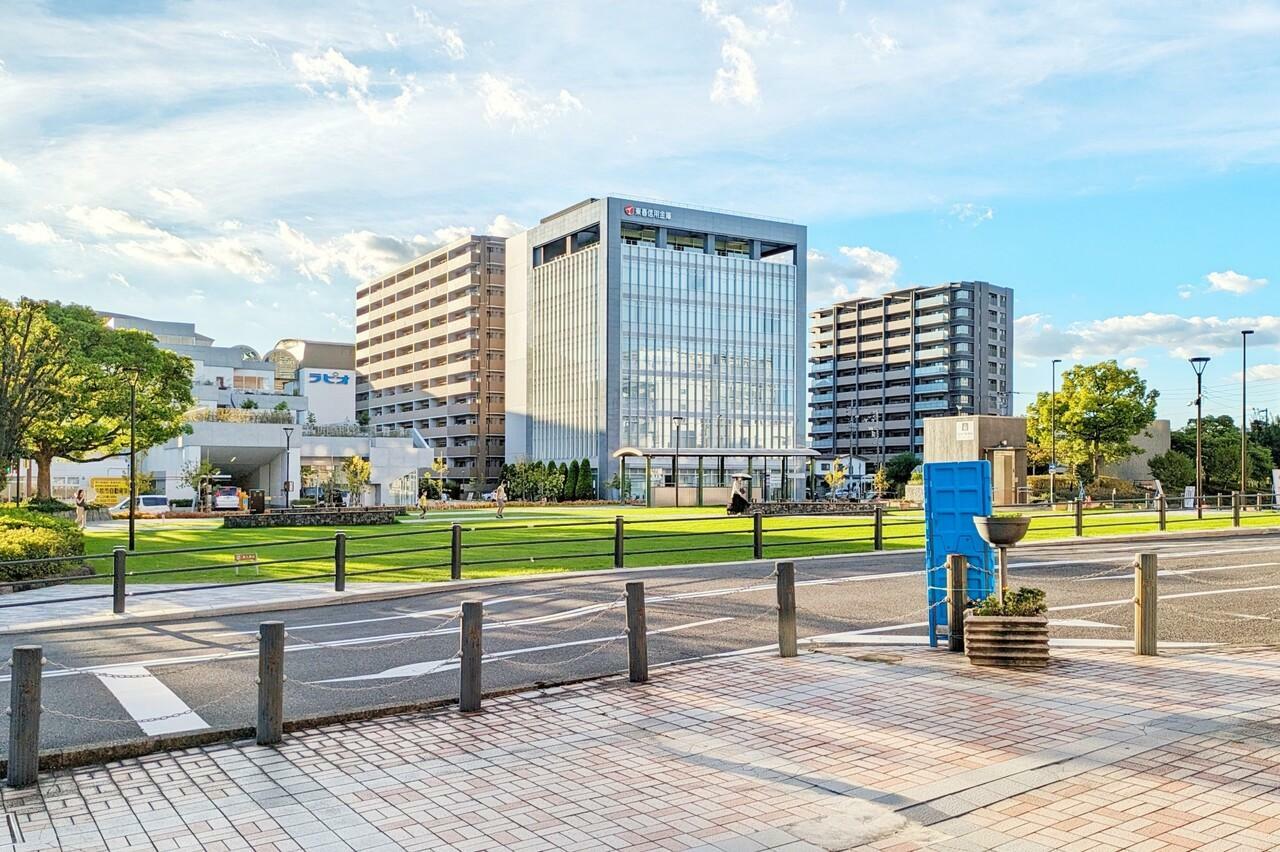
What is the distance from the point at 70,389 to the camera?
39.9 m

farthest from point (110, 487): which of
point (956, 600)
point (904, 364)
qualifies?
point (904, 364)

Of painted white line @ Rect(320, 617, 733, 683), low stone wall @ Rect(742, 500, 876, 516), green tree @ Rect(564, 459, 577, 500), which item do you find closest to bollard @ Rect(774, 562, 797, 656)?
painted white line @ Rect(320, 617, 733, 683)

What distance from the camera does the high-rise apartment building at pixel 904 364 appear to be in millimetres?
142625

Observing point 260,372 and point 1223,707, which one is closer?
point 1223,707

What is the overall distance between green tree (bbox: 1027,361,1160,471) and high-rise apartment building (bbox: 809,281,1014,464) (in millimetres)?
60580

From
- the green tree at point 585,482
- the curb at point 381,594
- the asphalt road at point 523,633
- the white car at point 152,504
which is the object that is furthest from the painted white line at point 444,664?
the green tree at point 585,482

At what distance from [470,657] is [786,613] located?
12.4 ft

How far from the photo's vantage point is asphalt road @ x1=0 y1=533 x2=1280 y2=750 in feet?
31.4

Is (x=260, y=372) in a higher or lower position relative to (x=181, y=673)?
higher

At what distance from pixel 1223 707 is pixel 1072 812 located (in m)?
3.23

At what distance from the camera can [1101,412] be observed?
71688mm

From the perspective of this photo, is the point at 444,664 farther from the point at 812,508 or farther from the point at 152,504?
the point at 152,504

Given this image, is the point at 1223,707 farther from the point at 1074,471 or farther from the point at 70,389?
the point at 1074,471

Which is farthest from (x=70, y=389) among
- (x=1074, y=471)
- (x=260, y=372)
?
(x=260, y=372)
